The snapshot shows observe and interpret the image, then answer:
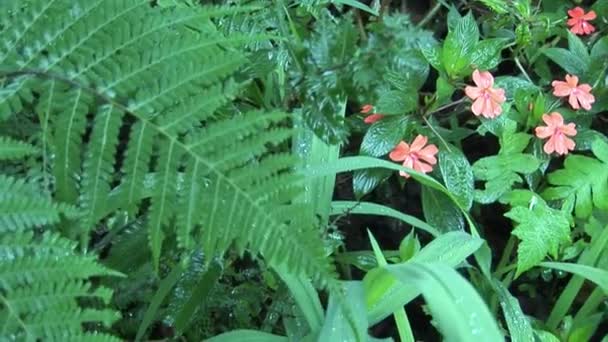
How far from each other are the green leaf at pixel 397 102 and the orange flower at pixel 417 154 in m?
0.05

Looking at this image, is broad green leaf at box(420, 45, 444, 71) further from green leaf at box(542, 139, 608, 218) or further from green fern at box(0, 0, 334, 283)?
green fern at box(0, 0, 334, 283)

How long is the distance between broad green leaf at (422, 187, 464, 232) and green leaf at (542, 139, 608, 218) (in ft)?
0.53

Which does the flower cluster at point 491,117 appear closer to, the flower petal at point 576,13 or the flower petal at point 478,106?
the flower petal at point 478,106

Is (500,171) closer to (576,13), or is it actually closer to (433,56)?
(433,56)

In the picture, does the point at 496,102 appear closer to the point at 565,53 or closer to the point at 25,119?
the point at 565,53

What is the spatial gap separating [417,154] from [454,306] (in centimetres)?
48

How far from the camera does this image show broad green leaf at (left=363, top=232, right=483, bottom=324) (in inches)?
39.8

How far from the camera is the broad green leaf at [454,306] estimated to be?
0.81 metres

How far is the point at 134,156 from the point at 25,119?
27cm

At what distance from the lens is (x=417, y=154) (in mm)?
1285

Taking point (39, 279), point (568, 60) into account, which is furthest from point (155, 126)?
point (568, 60)

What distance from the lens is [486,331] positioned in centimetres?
82

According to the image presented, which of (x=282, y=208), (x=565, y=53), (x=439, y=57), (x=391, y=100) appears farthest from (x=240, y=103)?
(x=565, y=53)

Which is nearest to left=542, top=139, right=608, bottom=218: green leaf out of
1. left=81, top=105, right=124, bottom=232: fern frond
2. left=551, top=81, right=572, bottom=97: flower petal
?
left=551, top=81, right=572, bottom=97: flower petal
